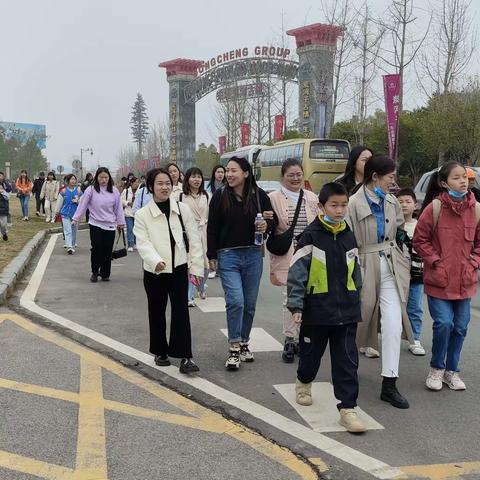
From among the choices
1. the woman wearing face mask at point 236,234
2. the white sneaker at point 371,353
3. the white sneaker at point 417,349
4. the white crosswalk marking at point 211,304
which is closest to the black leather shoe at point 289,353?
the woman wearing face mask at point 236,234

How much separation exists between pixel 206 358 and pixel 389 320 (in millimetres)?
1740

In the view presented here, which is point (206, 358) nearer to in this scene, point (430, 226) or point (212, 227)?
point (212, 227)

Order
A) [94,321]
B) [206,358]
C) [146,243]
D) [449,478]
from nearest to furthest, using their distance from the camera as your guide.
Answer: [449,478] < [146,243] < [206,358] < [94,321]

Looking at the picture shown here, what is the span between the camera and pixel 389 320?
4.00 metres

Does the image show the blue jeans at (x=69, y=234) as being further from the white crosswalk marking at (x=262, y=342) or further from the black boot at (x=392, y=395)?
the black boot at (x=392, y=395)

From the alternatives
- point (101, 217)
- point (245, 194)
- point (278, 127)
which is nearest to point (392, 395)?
point (245, 194)

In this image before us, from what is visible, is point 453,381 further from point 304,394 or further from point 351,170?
point 351,170

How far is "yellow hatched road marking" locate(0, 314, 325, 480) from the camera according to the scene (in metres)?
3.07

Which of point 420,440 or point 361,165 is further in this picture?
point 361,165

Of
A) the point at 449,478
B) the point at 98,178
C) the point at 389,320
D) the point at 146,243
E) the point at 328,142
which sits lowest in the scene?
the point at 449,478

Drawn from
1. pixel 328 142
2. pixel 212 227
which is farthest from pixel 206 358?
pixel 328 142

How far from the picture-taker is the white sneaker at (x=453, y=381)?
430 cm

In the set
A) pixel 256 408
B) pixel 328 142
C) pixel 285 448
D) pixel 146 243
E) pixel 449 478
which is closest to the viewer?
pixel 449 478

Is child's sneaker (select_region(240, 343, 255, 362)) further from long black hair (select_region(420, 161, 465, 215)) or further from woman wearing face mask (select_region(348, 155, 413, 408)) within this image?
long black hair (select_region(420, 161, 465, 215))
